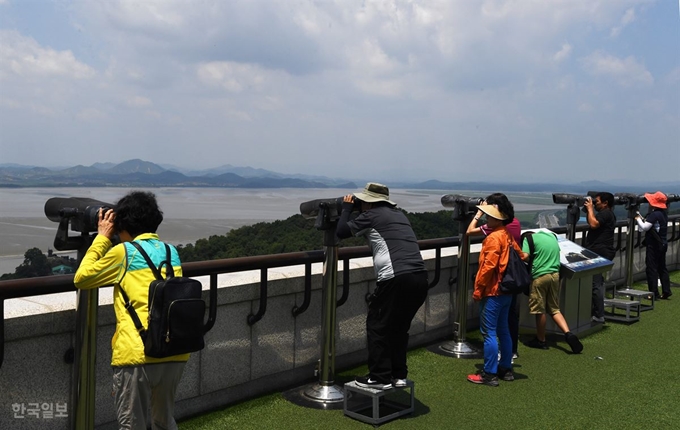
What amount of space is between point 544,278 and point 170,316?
5.15 meters

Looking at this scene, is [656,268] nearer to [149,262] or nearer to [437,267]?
[437,267]

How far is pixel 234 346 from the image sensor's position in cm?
523

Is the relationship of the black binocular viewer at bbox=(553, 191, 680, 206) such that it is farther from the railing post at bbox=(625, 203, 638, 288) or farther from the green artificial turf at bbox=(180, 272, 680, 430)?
the green artificial turf at bbox=(180, 272, 680, 430)

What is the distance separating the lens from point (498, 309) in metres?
6.02

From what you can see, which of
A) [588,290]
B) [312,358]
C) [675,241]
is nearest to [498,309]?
[312,358]

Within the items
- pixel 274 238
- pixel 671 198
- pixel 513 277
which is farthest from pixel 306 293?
pixel 671 198

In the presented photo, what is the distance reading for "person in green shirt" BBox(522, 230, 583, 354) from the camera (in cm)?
742

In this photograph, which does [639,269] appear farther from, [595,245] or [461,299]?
[461,299]

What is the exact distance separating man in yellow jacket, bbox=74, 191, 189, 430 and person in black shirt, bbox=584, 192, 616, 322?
6716mm

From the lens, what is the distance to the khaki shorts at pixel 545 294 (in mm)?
7430

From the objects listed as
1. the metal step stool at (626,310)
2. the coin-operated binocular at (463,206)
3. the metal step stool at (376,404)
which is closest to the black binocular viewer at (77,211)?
the metal step stool at (376,404)

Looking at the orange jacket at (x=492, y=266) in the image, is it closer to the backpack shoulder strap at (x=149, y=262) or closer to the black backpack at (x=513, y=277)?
the black backpack at (x=513, y=277)

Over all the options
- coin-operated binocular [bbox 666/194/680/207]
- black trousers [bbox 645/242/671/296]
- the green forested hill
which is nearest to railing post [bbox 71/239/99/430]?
the green forested hill

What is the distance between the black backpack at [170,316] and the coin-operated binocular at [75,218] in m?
0.36
